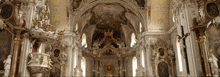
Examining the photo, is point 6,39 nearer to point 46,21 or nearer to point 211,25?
point 46,21

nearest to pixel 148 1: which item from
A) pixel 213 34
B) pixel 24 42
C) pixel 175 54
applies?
pixel 175 54

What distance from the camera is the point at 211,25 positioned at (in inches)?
443

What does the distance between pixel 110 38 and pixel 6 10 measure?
1816 cm

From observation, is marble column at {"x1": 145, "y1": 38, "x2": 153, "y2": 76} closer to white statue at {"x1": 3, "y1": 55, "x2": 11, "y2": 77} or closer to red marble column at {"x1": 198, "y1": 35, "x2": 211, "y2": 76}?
red marble column at {"x1": 198, "y1": 35, "x2": 211, "y2": 76}

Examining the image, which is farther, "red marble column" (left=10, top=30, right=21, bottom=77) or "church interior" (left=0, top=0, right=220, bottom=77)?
"church interior" (left=0, top=0, right=220, bottom=77)

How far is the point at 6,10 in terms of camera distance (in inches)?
478

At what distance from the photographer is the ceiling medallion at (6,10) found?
1202cm

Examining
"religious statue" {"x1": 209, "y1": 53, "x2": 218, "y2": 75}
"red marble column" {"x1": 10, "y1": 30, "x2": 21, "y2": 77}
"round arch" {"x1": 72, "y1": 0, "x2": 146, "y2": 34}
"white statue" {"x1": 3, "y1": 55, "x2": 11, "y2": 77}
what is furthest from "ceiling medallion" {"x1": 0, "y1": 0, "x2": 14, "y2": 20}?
"religious statue" {"x1": 209, "y1": 53, "x2": 218, "y2": 75}

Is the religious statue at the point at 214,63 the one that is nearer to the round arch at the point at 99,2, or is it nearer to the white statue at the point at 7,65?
the white statue at the point at 7,65

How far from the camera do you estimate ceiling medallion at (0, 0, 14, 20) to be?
12.0m

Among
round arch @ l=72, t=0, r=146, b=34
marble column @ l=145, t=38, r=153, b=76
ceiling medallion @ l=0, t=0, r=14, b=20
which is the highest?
round arch @ l=72, t=0, r=146, b=34

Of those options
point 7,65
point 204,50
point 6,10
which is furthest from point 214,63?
point 6,10

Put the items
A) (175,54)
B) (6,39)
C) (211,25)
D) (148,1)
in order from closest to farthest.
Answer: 1. (211,25)
2. (6,39)
3. (175,54)
4. (148,1)

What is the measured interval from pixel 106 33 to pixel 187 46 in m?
16.6
